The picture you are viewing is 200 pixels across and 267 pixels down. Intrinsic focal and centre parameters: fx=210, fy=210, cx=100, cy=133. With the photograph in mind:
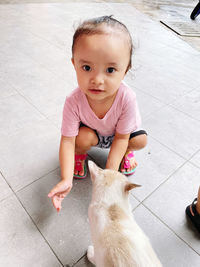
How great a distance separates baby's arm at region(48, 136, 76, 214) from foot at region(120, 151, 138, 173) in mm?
280

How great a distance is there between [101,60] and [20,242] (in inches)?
26.8

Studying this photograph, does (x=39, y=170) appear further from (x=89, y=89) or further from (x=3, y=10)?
(x=3, y=10)

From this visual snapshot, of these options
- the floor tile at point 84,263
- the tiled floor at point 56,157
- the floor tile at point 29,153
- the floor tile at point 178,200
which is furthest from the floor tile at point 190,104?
the floor tile at point 84,263

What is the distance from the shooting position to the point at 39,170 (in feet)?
3.27

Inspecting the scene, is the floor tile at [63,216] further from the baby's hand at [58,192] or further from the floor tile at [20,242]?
the baby's hand at [58,192]

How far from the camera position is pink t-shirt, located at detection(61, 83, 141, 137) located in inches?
32.4

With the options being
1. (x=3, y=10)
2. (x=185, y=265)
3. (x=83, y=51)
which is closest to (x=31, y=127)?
(x=83, y=51)

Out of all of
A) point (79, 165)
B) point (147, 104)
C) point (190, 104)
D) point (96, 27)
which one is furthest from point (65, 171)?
point (190, 104)

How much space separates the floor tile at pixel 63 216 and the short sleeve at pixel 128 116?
1.01 ft

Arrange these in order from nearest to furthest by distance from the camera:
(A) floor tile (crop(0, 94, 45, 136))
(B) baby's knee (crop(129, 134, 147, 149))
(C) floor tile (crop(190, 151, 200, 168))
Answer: (B) baby's knee (crop(129, 134, 147, 149)), (C) floor tile (crop(190, 151, 200, 168)), (A) floor tile (crop(0, 94, 45, 136))

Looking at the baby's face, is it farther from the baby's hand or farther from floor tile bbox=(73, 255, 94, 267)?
floor tile bbox=(73, 255, 94, 267)

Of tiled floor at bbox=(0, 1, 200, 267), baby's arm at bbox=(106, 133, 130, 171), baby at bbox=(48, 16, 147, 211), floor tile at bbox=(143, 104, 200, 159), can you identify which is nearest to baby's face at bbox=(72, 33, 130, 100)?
baby at bbox=(48, 16, 147, 211)

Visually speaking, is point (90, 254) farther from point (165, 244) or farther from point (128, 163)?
point (128, 163)

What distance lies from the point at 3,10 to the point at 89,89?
314cm
